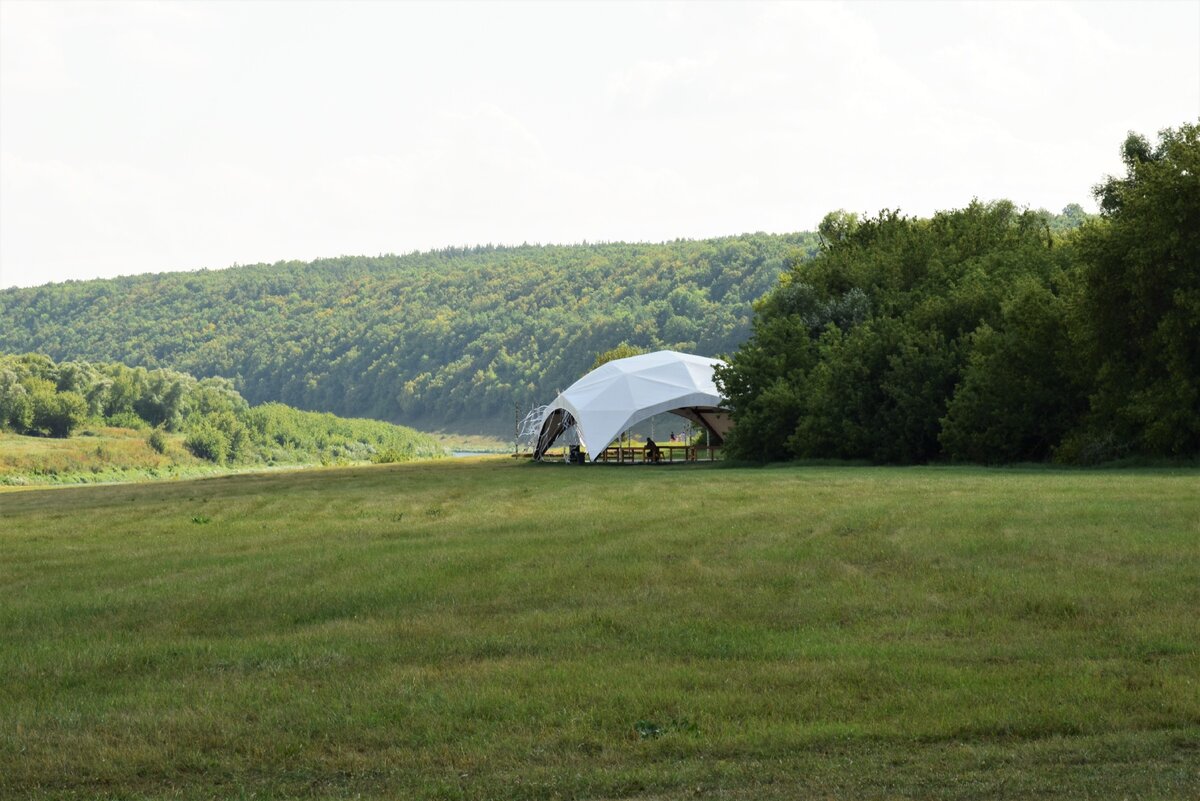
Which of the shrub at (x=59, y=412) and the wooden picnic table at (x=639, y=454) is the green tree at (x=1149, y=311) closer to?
the wooden picnic table at (x=639, y=454)

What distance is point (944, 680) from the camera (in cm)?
1015

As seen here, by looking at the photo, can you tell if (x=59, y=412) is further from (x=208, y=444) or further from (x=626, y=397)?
(x=626, y=397)

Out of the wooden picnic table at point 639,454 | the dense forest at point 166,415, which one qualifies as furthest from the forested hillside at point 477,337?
the wooden picnic table at point 639,454

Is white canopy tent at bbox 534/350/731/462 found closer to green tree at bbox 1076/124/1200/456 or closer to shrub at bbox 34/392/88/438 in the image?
green tree at bbox 1076/124/1200/456

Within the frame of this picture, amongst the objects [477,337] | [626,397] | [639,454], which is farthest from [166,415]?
[626,397]

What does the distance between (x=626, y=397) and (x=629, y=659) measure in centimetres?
4889

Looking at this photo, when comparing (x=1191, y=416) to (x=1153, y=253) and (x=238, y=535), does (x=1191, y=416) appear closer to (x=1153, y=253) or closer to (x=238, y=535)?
(x=1153, y=253)

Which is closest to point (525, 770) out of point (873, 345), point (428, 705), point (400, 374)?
point (428, 705)

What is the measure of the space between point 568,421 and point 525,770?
183 feet

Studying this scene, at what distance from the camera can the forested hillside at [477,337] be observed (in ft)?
509

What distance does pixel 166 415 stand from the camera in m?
118

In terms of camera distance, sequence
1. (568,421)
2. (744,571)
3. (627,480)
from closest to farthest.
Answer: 1. (744,571)
2. (627,480)
3. (568,421)

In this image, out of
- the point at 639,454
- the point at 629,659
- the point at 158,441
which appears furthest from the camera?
the point at 158,441

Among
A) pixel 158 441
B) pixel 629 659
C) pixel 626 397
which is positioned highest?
pixel 626 397
